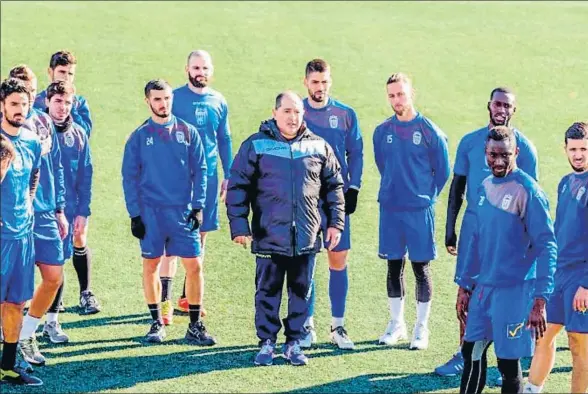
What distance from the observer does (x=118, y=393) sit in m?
7.52

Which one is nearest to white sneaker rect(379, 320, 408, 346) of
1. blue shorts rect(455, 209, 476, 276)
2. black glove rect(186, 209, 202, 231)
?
blue shorts rect(455, 209, 476, 276)

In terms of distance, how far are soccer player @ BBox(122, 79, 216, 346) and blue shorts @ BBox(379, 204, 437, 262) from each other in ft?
4.82

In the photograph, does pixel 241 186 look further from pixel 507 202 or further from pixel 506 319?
pixel 506 319

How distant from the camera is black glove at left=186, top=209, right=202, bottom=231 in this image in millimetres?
8477

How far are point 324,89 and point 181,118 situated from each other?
1.27m

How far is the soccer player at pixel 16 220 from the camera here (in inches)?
287

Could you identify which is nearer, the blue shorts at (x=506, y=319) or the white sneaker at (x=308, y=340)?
the blue shorts at (x=506, y=319)

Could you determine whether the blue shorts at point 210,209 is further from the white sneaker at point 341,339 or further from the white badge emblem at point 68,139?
the white sneaker at point 341,339

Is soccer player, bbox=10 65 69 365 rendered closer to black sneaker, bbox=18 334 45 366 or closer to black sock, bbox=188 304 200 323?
black sneaker, bbox=18 334 45 366

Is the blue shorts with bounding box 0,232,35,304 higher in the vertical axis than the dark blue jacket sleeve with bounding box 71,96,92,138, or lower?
lower

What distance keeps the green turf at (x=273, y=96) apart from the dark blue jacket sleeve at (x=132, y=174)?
1082mm

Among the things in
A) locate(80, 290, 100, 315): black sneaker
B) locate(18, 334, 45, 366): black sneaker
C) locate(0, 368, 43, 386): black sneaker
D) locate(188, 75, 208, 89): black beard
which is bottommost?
locate(0, 368, 43, 386): black sneaker

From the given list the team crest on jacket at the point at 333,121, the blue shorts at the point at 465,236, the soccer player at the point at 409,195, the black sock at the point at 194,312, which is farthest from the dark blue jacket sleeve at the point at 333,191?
the black sock at the point at 194,312

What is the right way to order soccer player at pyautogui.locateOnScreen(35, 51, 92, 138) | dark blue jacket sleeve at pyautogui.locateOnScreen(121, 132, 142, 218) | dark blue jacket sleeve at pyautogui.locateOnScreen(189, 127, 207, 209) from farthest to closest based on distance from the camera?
soccer player at pyautogui.locateOnScreen(35, 51, 92, 138) < dark blue jacket sleeve at pyautogui.locateOnScreen(189, 127, 207, 209) < dark blue jacket sleeve at pyautogui.locateOnScreen(121, 132, 142, 218)
